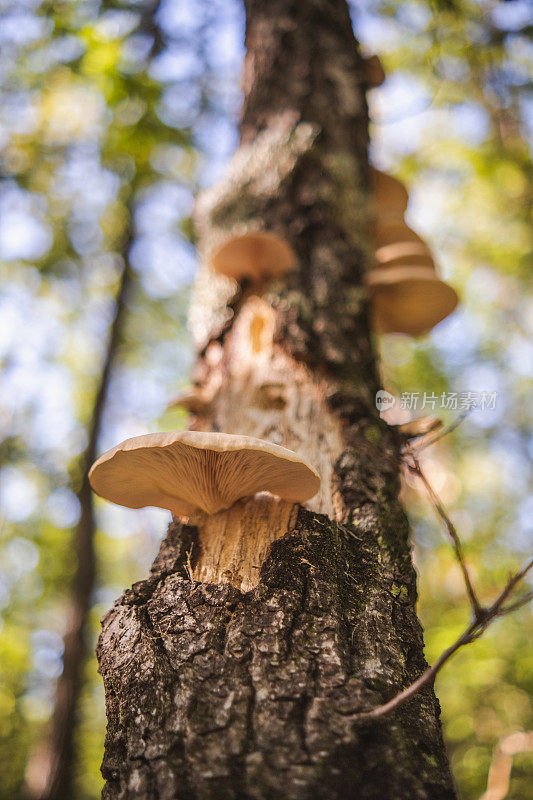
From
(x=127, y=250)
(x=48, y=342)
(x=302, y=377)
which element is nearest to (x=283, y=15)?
(x=302, y=377)

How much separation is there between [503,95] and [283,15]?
2858 millimetres

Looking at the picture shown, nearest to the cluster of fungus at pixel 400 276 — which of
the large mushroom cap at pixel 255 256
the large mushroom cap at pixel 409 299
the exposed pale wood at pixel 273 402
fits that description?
the large mushroom cap at pixel 409 299

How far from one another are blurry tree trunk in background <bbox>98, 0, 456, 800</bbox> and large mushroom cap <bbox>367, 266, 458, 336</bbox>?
0.26 m

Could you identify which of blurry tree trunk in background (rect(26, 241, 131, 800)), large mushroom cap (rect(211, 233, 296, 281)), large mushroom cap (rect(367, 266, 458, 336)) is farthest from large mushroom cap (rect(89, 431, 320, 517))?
blurry tree trunk in background (rect(26, 241, 131, 800))

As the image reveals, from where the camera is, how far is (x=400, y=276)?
10.4 feet

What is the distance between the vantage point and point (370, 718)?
4.45 ft

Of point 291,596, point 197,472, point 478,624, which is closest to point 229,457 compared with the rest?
point 197,472

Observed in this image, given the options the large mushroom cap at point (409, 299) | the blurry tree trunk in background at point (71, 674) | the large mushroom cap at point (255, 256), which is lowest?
the blurry tree trunk in background at point (71, 674)

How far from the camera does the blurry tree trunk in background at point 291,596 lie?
1.31 metres

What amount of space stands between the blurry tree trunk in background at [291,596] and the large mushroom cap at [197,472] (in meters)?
0.11

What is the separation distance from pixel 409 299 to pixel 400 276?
1.38 ft

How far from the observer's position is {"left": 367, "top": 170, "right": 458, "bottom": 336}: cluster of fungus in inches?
129

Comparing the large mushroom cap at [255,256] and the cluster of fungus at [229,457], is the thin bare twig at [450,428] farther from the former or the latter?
the large mushroom cap at [255,256]

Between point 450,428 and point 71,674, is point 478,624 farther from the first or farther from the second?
point 71,674
